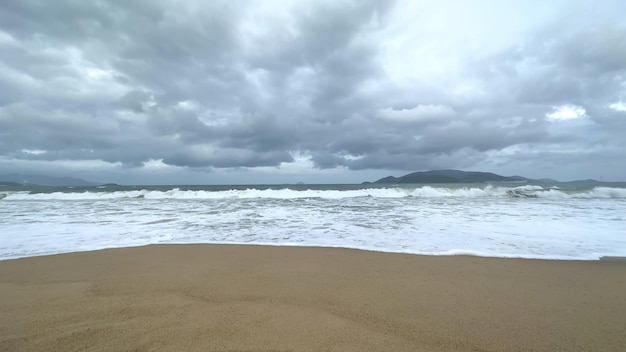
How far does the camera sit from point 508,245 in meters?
6.39

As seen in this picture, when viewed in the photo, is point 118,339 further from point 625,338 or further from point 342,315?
point 625,338

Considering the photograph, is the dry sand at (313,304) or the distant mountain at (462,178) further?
the distant mountain at (462,178)

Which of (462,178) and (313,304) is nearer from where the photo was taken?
(313,304)

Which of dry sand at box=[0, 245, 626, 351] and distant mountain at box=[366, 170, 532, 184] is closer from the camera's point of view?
dry sand at box=[0, 245, 626, 351]

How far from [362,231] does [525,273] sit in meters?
4.11

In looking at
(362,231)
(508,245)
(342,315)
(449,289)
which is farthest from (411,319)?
(362,231)

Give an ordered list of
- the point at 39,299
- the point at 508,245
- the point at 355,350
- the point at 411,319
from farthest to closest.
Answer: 1. the point at 508,245
2. the point at 39,299
3. the point at 411,319
4. the point at 355,350

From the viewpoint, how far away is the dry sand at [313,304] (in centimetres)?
257

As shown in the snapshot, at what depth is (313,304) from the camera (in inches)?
131

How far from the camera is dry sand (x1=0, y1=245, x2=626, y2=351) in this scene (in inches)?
101

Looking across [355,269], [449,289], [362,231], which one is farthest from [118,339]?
[362,231]

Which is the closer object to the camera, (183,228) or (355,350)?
(355,350)

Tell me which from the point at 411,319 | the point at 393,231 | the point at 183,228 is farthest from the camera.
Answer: the point at 183,228

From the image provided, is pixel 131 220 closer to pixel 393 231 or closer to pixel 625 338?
pixel 393 231
